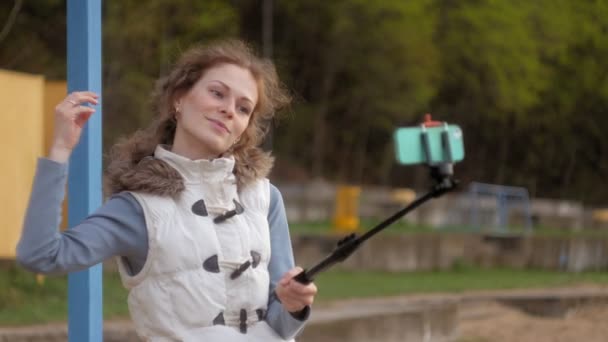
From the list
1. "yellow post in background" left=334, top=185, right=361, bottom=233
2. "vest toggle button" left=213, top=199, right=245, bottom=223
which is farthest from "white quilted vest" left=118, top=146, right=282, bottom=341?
"yellow post in background" left=334, top=185, right=361, bottom=233

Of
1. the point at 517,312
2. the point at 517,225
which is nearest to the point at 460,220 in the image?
the point at 517,225

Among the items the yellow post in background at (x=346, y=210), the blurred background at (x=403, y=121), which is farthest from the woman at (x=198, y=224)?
the yellow post in background at (x=346, y=210)

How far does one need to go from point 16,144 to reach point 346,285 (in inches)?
150

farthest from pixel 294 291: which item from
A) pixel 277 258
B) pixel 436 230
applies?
pixel 436 230

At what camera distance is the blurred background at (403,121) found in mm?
7598

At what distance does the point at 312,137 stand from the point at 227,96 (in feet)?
58.8

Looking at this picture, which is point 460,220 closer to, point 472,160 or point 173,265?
point 472,160

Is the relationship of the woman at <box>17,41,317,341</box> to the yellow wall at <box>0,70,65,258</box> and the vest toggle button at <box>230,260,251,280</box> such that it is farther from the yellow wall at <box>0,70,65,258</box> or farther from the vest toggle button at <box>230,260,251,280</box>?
the yellow wall at <box>0,70,65,258</box>

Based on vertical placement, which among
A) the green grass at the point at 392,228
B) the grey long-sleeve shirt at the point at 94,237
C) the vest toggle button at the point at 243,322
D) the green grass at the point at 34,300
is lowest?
the green grass at the point at 392,228

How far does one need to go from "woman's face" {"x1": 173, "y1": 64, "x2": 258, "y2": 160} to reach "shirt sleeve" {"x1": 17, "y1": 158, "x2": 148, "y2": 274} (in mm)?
163

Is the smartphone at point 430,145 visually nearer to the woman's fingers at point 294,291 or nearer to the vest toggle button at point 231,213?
the woman's fingers at point 294,291

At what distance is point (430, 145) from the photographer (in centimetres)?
140

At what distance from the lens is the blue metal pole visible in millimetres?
2293

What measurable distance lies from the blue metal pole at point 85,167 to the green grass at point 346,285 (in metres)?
3.55
